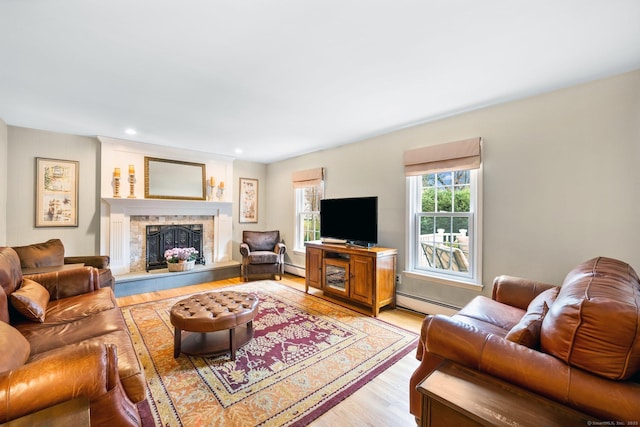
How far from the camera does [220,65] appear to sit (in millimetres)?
2074

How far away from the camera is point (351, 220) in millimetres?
3766

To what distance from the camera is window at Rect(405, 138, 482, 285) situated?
2912 mm

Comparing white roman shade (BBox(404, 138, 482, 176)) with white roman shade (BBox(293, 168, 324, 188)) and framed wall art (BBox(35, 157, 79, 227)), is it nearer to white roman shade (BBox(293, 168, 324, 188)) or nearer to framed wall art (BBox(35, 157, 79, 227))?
white roman shade (BBox(293, 168, 324, 188))

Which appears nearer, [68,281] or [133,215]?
[68,281]

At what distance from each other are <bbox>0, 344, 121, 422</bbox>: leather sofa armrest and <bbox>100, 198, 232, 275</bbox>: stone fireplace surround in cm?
375

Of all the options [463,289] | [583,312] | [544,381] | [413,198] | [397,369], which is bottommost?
[397,369]

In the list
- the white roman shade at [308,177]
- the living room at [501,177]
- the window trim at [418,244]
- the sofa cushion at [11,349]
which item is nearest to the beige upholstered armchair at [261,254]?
the white roman shade at [308,177]

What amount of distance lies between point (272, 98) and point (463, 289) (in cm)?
293

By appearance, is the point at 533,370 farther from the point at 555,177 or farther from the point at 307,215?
the point at 307,215

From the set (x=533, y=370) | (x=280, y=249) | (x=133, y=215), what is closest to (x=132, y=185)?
(x=133, y=215)

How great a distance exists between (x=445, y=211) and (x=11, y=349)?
360 centimetres

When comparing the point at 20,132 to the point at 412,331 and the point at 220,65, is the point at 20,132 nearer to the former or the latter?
the point at 220,65

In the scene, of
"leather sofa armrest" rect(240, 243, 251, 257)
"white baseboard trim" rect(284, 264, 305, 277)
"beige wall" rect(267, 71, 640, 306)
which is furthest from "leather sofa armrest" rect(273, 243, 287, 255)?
"beige wall" rect(267, 71, 640, 306)

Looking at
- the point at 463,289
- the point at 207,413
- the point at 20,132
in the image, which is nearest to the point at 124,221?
the point at 20,132
